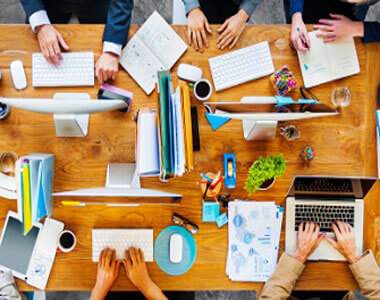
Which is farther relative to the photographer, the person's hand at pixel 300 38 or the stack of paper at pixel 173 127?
the person's hand at pixel 300 38

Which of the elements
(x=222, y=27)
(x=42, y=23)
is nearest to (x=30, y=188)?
(x=42, y=23)

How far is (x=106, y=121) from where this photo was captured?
1.84m

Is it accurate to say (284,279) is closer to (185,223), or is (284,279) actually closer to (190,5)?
(185,223)

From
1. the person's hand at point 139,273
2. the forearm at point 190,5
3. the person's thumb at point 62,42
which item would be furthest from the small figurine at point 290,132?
the person's thumb at point 62,42

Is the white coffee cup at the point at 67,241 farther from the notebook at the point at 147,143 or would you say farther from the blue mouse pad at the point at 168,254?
the notebook at the point at 147,143

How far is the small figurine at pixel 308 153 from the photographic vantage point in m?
1.83

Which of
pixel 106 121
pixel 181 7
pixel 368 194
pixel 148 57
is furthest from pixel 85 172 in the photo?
pixel 368 194

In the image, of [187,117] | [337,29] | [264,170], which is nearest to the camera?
[187,117]

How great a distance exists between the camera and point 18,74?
181 centimetres

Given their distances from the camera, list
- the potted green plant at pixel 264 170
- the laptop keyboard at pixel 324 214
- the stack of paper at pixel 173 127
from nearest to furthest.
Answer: the stack of paper at pixel 173 127, the potted green plant at pixel 264 170, the laptop keyboard at pixel 324 214

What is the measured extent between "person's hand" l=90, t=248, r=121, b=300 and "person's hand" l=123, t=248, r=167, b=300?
1.8 inches

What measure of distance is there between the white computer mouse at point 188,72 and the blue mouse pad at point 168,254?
0.56 metres

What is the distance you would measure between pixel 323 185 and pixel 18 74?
1.20m

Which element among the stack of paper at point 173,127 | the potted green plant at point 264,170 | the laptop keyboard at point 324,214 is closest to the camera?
the stack of paper at point 173,127
